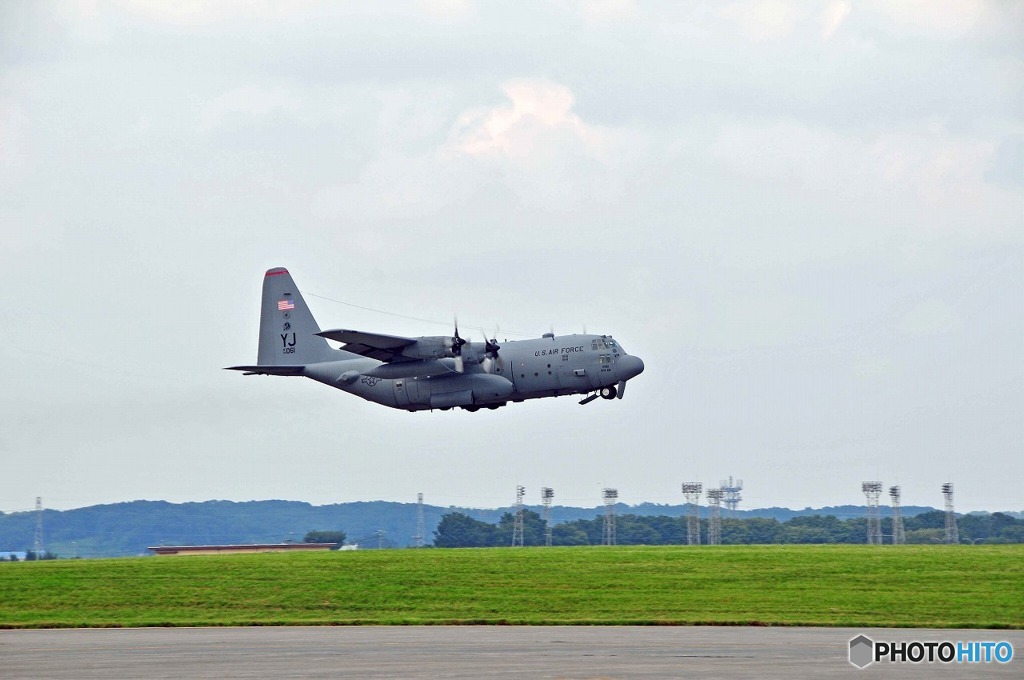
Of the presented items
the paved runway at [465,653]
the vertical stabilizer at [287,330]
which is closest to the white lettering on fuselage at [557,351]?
the vertical stabilizer at [287,330]

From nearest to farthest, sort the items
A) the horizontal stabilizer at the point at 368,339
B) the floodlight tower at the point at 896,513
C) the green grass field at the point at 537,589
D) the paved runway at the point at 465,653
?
the paved runway at the point at 465,653, the green grass field at the point at 537,589, the horizontal stabilizer at the point at 368,339, the floodlight tower at the point at 896,513

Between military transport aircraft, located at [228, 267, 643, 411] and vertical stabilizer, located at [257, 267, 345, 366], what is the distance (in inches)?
118

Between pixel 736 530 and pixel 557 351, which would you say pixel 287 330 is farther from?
pixel 736 530

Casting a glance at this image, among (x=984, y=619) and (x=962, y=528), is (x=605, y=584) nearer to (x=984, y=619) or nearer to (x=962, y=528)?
(x=984, y=619)

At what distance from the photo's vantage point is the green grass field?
41.3m

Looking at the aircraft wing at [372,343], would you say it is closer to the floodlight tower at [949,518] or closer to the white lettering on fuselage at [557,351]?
the white lettering on fuselage at [557,351]

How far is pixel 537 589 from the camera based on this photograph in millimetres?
46531

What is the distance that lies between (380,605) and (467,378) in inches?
702

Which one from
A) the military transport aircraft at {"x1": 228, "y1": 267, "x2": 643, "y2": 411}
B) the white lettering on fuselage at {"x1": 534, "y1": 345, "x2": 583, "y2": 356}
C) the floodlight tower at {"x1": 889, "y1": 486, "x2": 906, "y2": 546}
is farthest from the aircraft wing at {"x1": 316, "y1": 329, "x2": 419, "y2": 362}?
the floodlight tower at {"x1": 889, "y1": 486, "x2": 906, "y2": 546}

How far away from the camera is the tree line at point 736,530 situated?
4424 inches

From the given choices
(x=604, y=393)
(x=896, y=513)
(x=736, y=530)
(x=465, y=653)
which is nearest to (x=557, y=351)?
(x=604, y=393)

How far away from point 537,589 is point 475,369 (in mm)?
16196

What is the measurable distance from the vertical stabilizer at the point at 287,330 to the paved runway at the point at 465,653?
28798 millimetres

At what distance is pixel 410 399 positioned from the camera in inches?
2473
